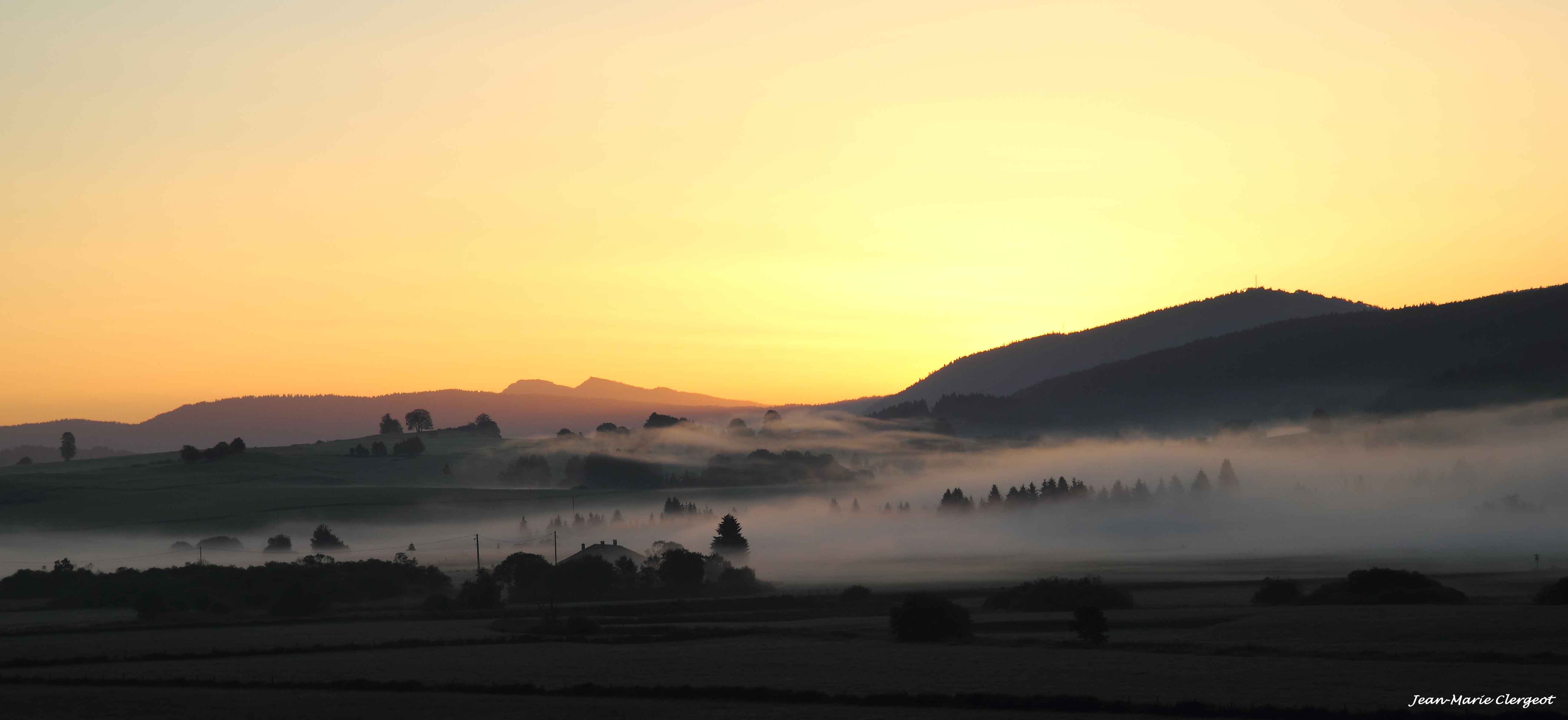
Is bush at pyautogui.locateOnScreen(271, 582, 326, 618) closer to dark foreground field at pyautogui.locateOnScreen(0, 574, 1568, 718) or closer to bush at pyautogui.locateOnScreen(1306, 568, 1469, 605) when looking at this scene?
dark foreground field at pyautogui.locateOnScreen(0, 574, 1568, 718)

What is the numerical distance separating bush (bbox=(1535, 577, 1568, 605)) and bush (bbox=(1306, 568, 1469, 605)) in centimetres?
563

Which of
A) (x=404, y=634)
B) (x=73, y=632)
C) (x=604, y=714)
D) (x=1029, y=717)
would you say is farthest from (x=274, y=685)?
(x=73, y=632)

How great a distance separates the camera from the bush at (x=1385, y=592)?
11781 centimetres

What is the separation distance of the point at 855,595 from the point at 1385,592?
183 feet

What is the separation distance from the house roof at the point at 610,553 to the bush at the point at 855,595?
35712mm

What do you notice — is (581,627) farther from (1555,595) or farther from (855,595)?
(1555,595)

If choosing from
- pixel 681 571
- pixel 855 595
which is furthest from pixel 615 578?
pixel 855 595

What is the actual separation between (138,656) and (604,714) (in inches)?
1779

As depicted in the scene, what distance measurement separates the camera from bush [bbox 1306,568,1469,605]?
4638 inches

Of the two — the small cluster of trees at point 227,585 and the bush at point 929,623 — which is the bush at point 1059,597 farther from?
the small cluster of trees at point 227,585

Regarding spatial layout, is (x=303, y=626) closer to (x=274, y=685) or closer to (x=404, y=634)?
(x=404, y=634)

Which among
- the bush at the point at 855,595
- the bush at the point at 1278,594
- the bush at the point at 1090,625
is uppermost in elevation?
the bush at the point at 1090,625

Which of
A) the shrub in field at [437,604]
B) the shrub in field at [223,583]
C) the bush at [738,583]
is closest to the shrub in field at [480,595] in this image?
the shrub in field at [437,604]

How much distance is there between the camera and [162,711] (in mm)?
66438
